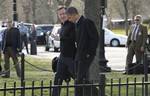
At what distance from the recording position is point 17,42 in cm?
1725

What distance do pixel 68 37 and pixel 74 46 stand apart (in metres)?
0.20

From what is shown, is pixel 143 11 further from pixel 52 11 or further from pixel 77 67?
pixel 77 67

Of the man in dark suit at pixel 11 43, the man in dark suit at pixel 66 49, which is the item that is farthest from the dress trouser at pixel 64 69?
the man in dark suit at pixel 11 43

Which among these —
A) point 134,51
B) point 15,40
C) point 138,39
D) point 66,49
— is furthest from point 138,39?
point 66,49

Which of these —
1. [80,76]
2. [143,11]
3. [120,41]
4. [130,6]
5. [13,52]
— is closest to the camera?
[80,76]

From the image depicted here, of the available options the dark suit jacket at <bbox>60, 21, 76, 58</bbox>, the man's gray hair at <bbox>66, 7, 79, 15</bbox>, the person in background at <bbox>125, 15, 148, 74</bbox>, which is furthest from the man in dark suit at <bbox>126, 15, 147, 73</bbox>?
the man's gray hair at <bbox>66, 7, 79, 15</bbox>

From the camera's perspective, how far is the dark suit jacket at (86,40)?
1038 centimetres

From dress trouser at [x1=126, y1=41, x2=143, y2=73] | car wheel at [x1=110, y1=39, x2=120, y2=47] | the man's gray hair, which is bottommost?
car wheel at [x1=110, y1=39, x2=120, y2=47]

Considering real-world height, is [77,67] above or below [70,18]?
below

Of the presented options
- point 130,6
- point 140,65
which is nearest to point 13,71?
point 140,65

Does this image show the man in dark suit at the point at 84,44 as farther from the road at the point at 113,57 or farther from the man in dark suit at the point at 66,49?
the road at the point at 113,57

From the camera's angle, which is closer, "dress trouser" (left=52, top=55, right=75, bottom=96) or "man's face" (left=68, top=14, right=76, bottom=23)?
"man's face" (left=68, top=14, right=76, bottom=23)

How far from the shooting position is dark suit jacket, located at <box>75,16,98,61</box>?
10.4m

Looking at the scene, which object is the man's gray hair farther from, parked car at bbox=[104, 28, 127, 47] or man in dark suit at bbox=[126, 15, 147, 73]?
parked car at bbox=[104, 28, 127, 47]
